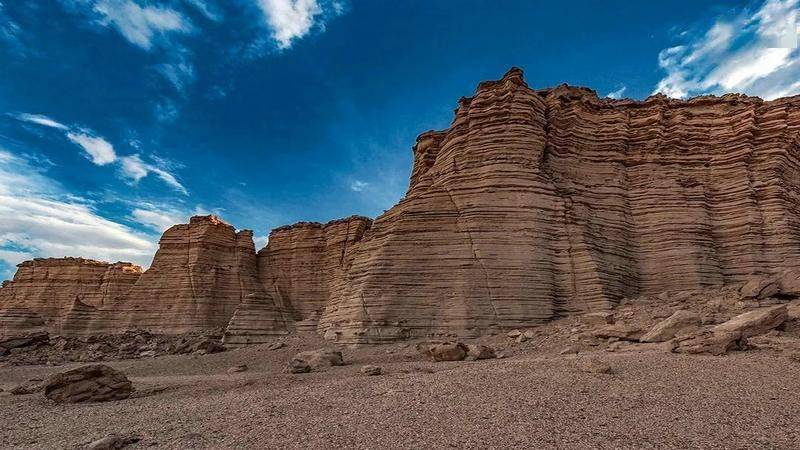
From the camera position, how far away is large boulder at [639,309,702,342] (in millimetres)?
11680

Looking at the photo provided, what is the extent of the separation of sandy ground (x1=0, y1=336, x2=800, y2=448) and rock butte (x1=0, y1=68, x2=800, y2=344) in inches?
312

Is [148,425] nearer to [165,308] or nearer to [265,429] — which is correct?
[265,429]

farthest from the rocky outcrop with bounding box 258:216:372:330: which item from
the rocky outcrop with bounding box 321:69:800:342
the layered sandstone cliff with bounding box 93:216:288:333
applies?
the rocky outcrop with bounding box 321:69:800:342

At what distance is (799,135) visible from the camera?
23.0 m

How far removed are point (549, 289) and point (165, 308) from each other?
38232 mm

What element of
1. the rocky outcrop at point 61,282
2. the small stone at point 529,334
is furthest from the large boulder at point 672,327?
the rocky outcrop at point 61,282

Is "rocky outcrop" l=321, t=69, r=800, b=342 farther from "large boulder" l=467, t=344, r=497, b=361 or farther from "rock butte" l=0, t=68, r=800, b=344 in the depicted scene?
"large boulder" l=467, t=344, r=497, b=361

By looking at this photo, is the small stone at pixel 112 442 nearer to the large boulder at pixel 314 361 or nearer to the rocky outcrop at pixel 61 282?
the large boulder at pixel 314 361

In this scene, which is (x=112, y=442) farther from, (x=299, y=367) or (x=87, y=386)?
(x=299, y=367)

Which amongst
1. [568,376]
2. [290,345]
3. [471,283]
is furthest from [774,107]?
[290,345]

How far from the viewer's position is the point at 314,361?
13.6 metres

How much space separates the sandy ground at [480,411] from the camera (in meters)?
5.34

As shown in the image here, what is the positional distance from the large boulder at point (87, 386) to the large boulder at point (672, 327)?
46.3ft

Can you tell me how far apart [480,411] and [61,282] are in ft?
221
